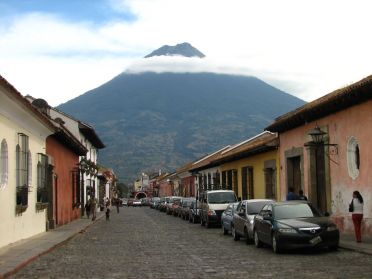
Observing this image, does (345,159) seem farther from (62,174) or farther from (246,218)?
(62,174)

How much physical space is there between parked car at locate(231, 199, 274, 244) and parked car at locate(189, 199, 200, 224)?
488 inches

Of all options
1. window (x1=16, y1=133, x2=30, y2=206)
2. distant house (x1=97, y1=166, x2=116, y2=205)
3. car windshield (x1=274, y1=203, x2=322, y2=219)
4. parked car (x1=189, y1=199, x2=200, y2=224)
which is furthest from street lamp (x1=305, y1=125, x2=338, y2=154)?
distant house (x1=97, y1=166, x2=116, y2=205)

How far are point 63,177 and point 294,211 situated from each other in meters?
19.3

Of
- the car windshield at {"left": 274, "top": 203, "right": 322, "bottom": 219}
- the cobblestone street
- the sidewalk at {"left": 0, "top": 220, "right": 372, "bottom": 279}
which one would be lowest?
the cobblestone street

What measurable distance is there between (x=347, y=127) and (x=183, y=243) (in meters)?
6.57

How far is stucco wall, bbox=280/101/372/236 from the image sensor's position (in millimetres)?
18984

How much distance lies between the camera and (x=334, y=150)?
2189cm

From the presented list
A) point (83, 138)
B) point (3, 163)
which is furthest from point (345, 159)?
point (83, 138)

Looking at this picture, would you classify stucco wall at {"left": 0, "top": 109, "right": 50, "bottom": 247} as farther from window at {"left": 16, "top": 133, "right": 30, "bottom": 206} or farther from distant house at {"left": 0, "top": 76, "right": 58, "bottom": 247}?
window at {"left": 16, "top": 133, "right": 30, "bottom": 206}

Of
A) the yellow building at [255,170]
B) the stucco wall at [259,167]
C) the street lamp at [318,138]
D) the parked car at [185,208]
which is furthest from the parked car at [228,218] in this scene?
the parked car at [185,208]

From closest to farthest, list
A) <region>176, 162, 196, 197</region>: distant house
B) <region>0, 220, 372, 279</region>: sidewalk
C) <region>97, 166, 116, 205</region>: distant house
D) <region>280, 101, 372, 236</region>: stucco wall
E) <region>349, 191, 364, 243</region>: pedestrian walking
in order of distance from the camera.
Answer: <region>0, 220, 372, 279</region>: sidewalk, <region>349, 191, 364, 243</region>: pedestrian walking, <region>280, 101, 372, 236</region>: stucco wall, <region>176, 162, 196, 197</region>: distant house, <region>97, 166, 116, 205</region>: distant house

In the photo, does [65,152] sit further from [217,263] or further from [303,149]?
[217,263]

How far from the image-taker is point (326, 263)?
13.4 m

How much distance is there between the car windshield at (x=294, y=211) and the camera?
16.5 meters
